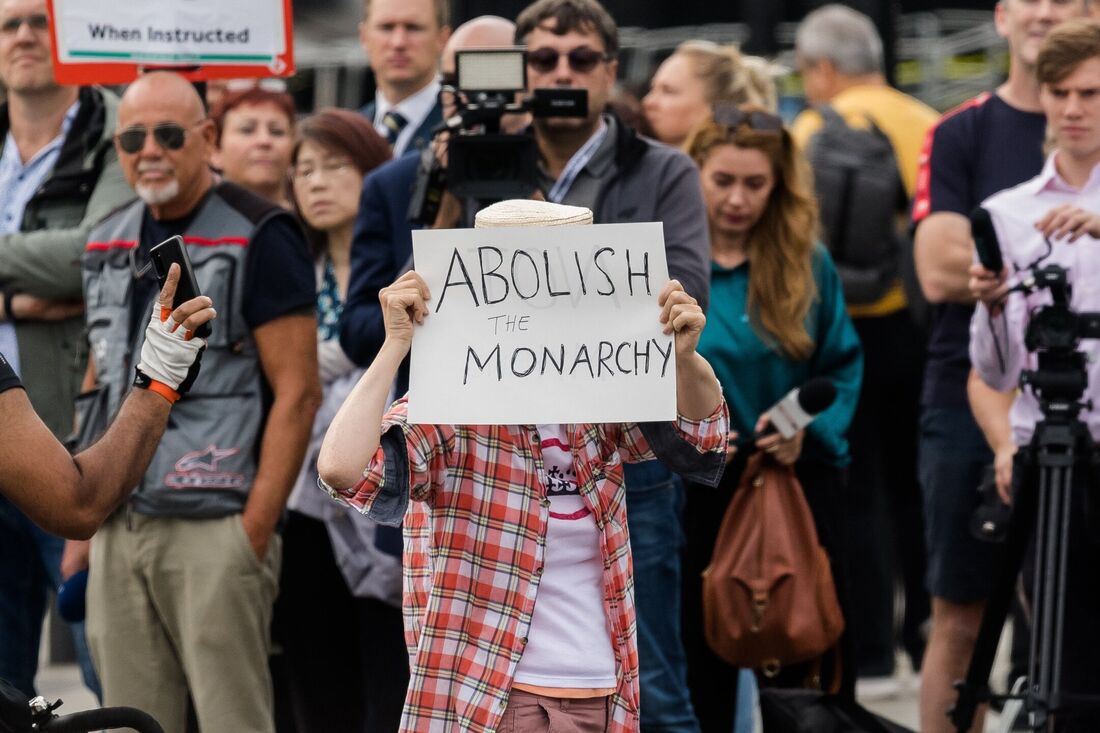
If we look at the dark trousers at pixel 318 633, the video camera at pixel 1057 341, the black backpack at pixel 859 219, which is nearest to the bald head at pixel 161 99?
the dark trousers at pixel 318 633

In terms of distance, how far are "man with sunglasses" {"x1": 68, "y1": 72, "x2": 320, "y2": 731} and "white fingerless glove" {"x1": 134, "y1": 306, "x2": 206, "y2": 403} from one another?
48.3 inches

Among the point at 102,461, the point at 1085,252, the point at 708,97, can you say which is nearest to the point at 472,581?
the point at 102,461

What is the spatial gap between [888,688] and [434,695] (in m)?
3.92

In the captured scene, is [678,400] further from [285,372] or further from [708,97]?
[708,97]

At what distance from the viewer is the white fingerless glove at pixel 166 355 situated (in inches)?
151

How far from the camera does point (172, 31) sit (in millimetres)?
5719

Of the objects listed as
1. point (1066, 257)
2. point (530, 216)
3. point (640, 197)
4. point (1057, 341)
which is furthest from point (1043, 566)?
point (530, 216)

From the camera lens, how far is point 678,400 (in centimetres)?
387

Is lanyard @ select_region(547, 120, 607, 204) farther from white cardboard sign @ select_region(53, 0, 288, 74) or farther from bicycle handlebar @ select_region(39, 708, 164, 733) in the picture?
bicycle handlebar @ select_region(39, 708, 164, 733)

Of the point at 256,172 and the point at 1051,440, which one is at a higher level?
the point at 256,172

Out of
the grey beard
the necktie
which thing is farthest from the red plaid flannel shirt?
the necktie

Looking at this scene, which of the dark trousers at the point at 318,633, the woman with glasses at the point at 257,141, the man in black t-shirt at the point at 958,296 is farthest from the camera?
the woman with glasses at the point at 257,141

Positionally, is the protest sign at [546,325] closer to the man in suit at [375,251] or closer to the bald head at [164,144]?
the man in suit at [375,251]

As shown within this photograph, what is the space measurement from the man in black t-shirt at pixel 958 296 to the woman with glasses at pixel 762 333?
0.28m
